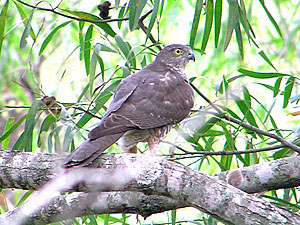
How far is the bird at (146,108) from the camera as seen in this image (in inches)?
113

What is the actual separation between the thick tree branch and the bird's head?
170cm

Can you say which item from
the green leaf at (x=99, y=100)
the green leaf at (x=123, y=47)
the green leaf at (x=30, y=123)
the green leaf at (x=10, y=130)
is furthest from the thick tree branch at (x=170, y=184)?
the green leaf at (x=123, y=47)

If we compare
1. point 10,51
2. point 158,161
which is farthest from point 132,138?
point 10,51

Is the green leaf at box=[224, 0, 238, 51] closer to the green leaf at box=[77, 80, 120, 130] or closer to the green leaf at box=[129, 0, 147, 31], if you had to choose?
the green leaf at box=[129, 0, 147, 31]

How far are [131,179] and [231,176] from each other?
27.0 inches

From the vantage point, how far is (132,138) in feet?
10.5

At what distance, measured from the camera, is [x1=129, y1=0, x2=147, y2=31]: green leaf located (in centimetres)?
257

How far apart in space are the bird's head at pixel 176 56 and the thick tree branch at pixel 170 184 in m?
1.70

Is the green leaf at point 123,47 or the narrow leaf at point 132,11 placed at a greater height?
the narrow leaf at point 132,11

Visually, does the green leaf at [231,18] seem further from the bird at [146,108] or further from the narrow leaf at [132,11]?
the bird at [146,108]

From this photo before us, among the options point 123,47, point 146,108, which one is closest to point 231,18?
point 123,47

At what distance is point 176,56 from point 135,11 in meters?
1.32

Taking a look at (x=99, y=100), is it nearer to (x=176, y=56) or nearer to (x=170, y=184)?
(x=170, y=184)

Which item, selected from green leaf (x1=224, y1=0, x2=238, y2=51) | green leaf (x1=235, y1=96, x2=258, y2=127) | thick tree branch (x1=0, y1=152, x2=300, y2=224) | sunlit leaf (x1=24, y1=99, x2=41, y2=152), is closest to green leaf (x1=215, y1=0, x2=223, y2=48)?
green leaf (x1=224, y1=0, x2=238, y2=51)
